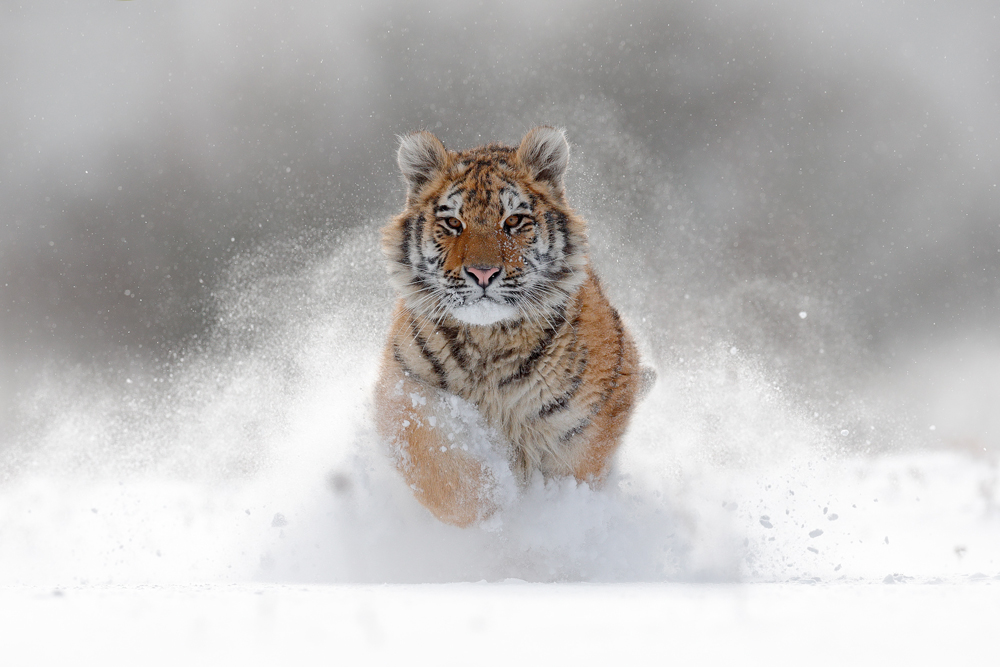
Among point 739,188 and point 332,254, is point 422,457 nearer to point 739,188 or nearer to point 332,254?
point 332,254

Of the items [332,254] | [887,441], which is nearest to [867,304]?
[887,441]

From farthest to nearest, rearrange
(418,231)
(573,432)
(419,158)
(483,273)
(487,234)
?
(419,158) < (418,231) < (573,432) < (487,234) < (483,273)

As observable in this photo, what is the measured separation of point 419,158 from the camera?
3.45m

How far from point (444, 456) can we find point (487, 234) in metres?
1.00

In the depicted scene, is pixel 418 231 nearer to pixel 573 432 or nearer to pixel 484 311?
pixel 484 311

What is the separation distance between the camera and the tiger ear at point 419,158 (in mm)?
3414

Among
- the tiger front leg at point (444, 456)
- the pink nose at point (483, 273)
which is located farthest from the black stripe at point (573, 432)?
the pink nose at point (483, 273)

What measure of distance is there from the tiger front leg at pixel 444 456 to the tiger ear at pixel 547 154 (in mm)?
1236

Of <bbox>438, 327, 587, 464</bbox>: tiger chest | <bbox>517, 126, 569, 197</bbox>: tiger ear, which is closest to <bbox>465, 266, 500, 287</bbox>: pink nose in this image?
<bbox>438, 327, 587, 464</bbox>: tiger chest

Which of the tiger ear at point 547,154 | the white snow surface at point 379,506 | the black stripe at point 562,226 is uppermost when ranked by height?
the tiger ear at point 547,154

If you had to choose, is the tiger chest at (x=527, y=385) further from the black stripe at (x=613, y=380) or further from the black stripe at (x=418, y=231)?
the black stripe at (x=418, y=231)

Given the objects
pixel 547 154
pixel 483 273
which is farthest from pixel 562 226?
pixel 483 273

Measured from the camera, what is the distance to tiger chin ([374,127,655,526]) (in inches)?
117

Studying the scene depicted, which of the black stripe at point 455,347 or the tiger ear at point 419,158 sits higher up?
the tiger ear at point 419,158
